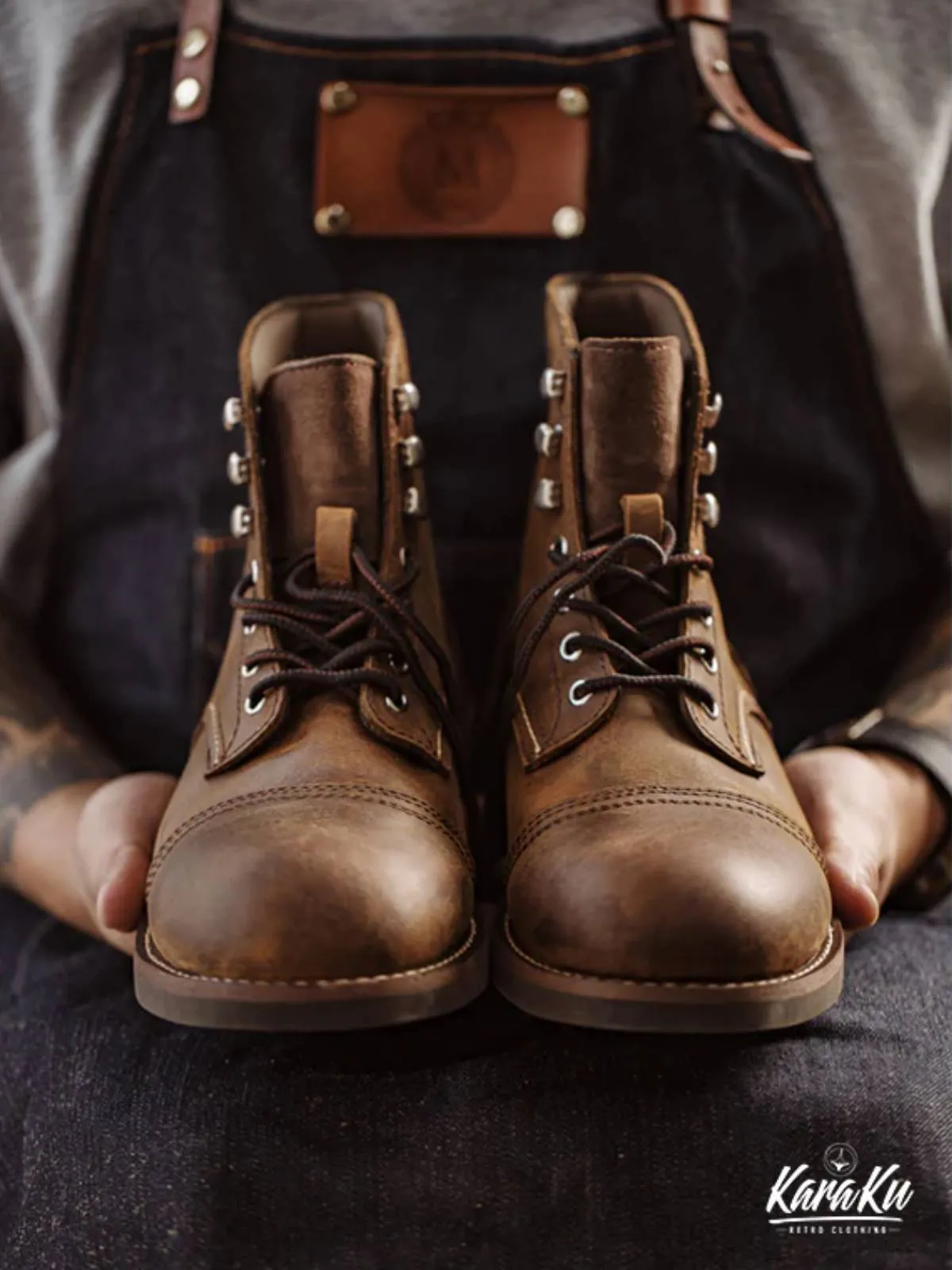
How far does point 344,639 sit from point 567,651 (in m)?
0.14

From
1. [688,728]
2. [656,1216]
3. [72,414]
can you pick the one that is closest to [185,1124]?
[656,1216]

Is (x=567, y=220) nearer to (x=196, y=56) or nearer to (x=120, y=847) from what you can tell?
(x=196, y=56)

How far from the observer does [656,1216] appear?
26.3 inches

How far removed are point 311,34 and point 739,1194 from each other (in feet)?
2.82

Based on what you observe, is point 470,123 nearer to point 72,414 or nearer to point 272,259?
point 272,259

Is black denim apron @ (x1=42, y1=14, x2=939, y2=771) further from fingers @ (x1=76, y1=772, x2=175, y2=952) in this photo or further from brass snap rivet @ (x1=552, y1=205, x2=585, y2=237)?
fingers @ (x1=76, y1=772, x2=175, y2=952)

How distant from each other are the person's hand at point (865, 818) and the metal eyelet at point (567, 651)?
0.58 ft

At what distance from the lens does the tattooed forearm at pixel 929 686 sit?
38.0 inches

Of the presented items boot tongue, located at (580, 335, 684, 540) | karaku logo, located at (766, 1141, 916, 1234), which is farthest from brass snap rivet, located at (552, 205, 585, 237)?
karaku logo, located at (766, 1141, 916, 1234)

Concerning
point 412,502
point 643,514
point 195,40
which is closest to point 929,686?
point 643,514

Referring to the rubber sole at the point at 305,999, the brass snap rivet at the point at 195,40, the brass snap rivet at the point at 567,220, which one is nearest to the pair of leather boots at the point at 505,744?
the rubber sole at the point at 305,999

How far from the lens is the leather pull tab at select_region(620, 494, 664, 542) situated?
83cm

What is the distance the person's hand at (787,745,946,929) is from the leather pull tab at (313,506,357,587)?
33 cm

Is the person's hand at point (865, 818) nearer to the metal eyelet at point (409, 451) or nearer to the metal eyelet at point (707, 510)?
the metal eyelet at point (707, 510)
